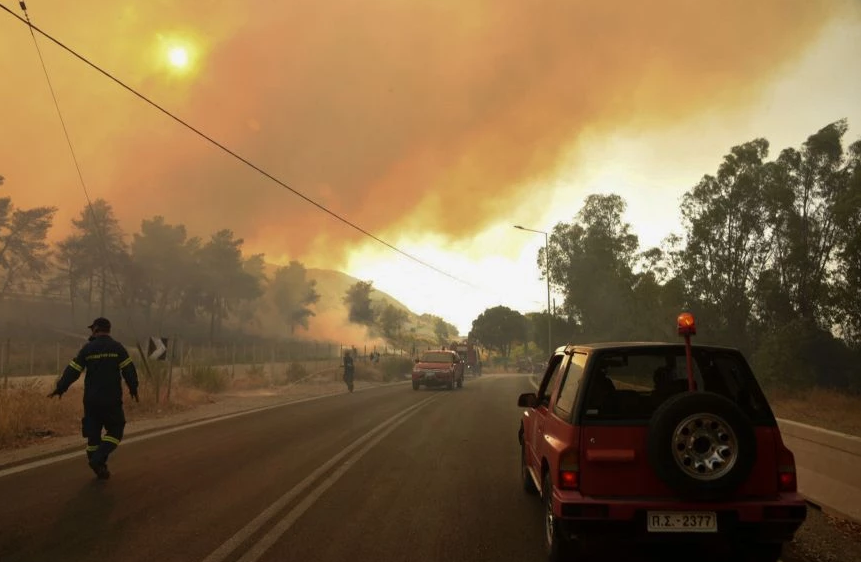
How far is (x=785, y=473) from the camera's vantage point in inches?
166

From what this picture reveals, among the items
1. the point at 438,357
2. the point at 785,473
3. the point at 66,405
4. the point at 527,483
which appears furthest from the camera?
the point at 438,357

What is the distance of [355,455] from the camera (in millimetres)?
9742

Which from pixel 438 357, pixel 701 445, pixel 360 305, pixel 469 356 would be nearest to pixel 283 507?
pixel 701 445

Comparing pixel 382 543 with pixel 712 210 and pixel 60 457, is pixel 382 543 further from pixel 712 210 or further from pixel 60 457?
pixel 712 210

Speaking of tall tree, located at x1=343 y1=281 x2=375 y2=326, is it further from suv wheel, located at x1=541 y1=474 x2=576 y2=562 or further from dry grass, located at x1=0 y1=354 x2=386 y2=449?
suv wheel, located at x1=541 y1=474 x2=576 y2=562

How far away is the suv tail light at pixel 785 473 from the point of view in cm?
419

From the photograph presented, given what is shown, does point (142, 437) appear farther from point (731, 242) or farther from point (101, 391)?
point (731, 242)

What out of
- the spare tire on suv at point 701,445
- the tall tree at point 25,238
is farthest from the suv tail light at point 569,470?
the tall tree at point 25,238

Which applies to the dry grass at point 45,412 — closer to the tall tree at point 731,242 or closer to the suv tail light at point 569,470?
the suv tail light at point 569,470

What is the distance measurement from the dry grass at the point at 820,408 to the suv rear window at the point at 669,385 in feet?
37.0

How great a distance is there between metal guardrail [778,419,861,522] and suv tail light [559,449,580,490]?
3.37 m

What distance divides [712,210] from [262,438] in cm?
3189

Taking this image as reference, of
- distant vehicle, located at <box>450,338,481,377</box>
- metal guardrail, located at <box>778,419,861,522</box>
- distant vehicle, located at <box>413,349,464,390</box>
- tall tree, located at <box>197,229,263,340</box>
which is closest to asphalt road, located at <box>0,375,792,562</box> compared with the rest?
metal guardrail, located at <box>778,419,861,522</box>

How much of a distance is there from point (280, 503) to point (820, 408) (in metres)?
20.5
